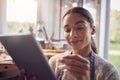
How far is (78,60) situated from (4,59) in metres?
1.19

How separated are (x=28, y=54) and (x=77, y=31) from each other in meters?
0.33

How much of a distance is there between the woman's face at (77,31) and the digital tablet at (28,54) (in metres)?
0.30

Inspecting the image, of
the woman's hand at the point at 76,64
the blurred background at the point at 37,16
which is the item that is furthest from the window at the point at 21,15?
the woman's hand at the point at 76,64

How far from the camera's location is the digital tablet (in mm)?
534

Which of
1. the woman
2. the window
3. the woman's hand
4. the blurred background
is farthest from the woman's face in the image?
the window

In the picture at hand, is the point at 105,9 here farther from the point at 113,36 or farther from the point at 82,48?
the point at 82,48

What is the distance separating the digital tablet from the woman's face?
303 mm

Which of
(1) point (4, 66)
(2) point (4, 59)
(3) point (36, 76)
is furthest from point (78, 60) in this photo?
(2) point (4, 59)

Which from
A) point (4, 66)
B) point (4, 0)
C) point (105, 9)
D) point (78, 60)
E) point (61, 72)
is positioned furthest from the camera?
point (4, 0)

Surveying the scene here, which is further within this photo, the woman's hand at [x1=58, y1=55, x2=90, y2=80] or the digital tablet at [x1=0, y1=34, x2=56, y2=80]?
the woman's hand at [x1=58, y1=55, x2=90, y2=80]

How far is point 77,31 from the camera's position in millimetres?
854

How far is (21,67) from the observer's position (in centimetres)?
61

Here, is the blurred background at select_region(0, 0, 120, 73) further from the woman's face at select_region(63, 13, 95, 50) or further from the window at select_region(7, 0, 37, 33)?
the woman's face at select_region(63, 13, 95, 50)

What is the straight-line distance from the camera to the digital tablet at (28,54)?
1.75 ft
